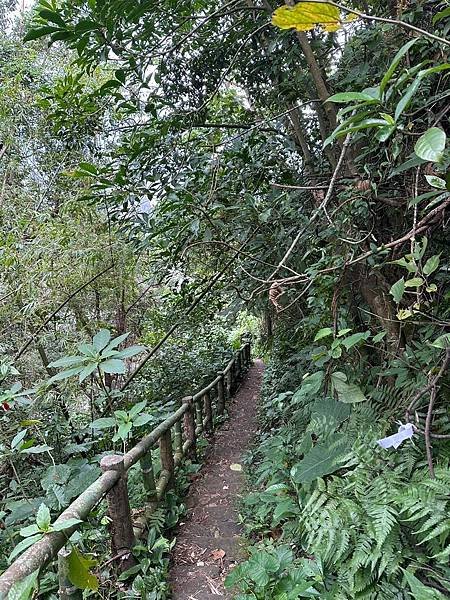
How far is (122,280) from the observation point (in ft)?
14.5

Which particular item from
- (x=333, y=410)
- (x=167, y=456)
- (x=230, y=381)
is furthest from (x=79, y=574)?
(x=230, y=381)

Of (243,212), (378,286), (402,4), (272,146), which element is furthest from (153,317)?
(402,4)

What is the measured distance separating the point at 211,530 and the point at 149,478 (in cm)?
66

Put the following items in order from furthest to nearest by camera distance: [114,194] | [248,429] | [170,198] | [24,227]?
[248,429]
[24,227]
[114,194]
[170,198]

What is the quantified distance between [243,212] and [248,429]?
11.4 ft

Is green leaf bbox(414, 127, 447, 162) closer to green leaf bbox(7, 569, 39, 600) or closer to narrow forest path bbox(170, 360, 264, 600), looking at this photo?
green leaf bbox(7, 569, 39, 600)

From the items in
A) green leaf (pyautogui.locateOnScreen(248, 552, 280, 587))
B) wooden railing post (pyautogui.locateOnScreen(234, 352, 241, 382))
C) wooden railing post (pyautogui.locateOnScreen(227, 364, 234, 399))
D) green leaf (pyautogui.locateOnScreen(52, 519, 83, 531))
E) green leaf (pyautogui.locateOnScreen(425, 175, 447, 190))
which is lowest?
wooden railing post (pyautogui.locateOnScreen(234, 352, 241, 382))

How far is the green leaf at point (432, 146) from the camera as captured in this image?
0.83 m

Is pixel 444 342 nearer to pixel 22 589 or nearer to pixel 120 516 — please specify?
pixel 22 589

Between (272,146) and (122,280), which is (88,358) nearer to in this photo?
(272,146)

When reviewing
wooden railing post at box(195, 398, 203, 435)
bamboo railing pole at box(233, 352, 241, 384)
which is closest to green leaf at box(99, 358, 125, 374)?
wooden railing post at box(195, 398, 203, 435)

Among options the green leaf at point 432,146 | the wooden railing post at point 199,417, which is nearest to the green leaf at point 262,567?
the green leaf at point 432,146

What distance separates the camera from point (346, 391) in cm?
216

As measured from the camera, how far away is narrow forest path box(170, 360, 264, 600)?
233 cm
